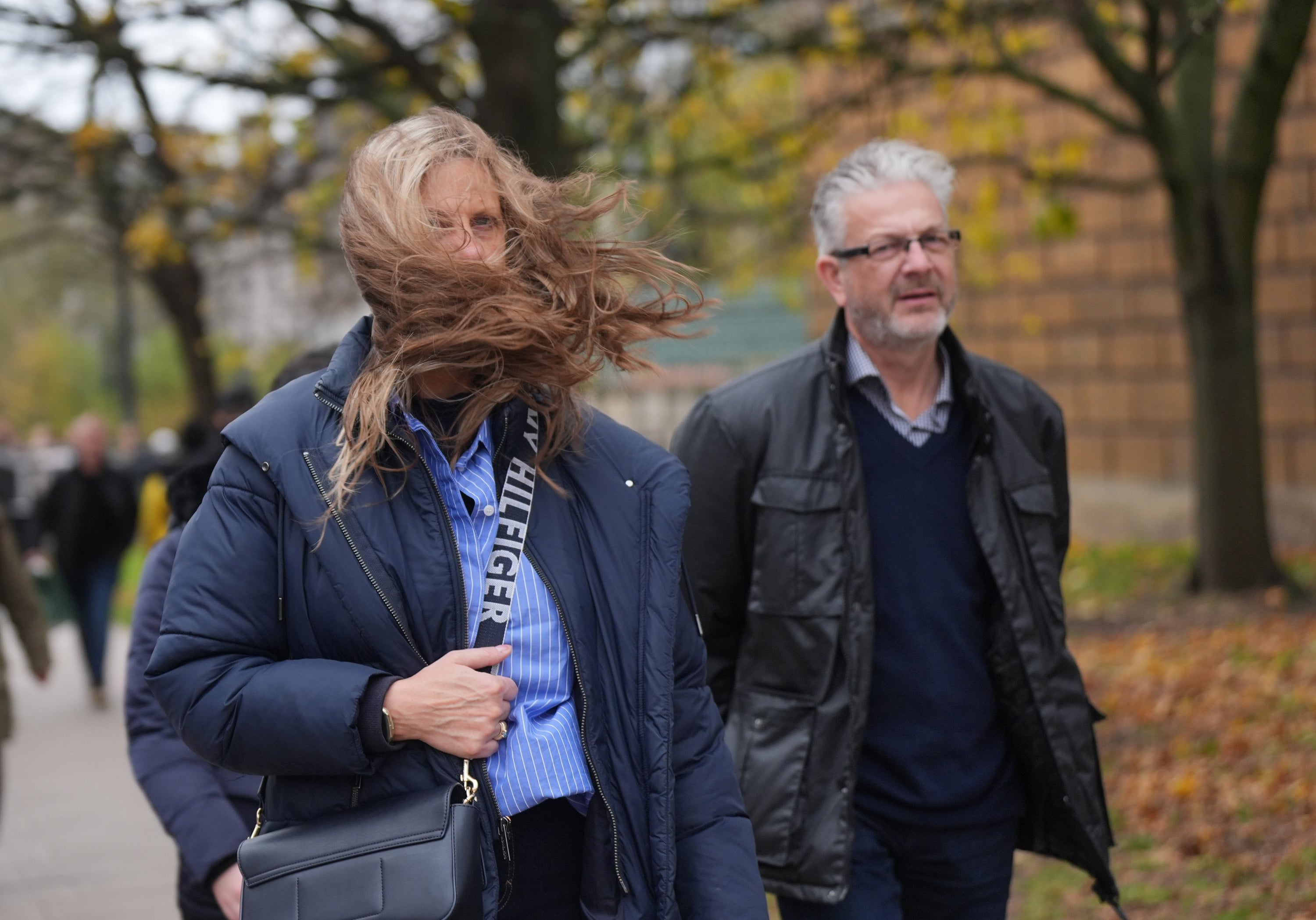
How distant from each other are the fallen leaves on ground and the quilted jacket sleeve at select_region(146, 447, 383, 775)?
4047 mm

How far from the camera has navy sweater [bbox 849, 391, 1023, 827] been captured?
326 centimetres

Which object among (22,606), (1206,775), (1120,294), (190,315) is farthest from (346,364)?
(190,315)

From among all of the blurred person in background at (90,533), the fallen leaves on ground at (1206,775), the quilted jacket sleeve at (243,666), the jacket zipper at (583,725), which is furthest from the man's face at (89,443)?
the jacket zipper at (583,725)

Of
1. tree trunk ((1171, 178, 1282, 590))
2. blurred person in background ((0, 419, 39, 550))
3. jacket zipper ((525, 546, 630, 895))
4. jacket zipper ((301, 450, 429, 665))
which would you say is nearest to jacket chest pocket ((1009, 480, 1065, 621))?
jacket zipper ((525, 546, 630, 895))

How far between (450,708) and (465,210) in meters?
0.74

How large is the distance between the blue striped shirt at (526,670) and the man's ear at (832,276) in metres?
1.43

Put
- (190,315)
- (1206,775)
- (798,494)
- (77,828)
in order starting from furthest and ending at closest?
(190,315), (77,828), (1206,775), (798,494)

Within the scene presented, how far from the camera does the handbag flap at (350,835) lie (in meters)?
2.12

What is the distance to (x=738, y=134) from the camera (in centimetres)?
1171

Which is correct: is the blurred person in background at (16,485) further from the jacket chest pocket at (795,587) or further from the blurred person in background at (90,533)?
the jacket chest pocket at (795,587)

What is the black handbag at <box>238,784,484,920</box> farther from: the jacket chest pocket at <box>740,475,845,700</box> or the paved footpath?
the paved footpath

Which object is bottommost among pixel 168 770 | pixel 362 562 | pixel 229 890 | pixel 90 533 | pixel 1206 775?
pixel 1206 775

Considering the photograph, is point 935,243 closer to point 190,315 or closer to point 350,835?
point 350,835

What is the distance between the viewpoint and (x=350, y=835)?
7.04 feet
